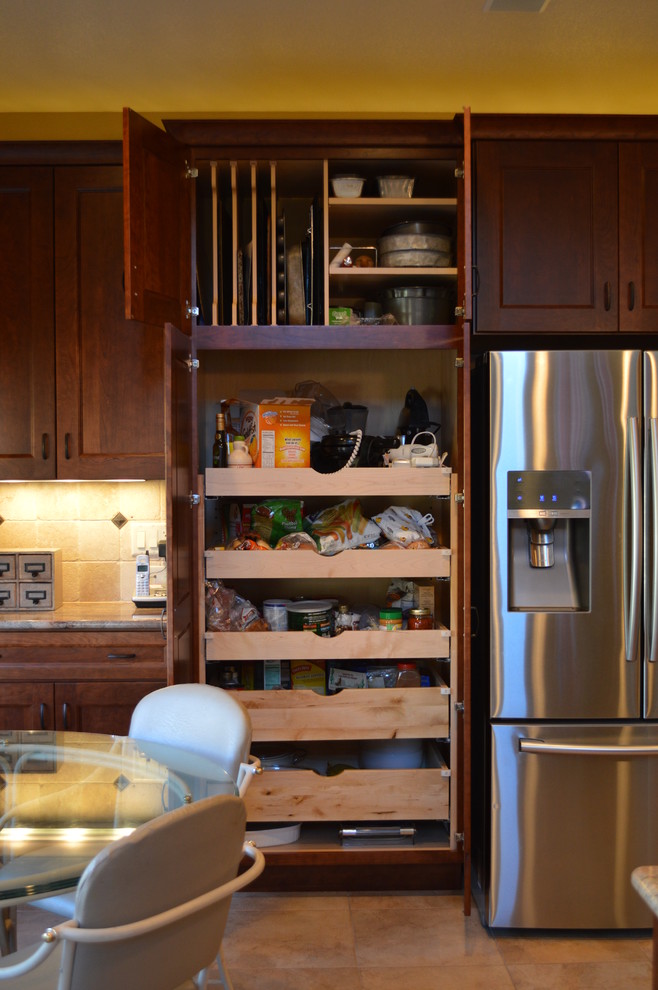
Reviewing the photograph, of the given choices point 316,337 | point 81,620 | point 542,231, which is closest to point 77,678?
point 81,620

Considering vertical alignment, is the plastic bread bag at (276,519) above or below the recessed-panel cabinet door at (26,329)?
below

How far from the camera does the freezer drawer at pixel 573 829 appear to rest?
2.53 metres

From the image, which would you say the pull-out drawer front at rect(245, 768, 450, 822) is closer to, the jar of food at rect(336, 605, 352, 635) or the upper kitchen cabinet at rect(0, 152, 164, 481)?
the jar of food at rect(336, 605, 352, 635)

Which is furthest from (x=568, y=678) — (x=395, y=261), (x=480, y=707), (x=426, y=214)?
(x=426, y=214)

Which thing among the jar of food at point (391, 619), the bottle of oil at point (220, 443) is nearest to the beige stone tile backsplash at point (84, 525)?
the bottle of oil at point (220, 443)

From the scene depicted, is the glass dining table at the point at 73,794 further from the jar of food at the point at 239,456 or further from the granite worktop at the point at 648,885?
the jar of food at the point at 239,456

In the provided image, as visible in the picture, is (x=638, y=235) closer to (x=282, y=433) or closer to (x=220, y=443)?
(x=282, y=433)

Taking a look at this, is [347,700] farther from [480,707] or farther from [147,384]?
[147,384]

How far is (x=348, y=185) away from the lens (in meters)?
2.81

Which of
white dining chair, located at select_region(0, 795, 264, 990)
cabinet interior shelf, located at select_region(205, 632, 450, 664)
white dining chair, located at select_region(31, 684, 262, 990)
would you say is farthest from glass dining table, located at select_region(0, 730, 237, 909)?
cabinet interior shelf, located at select_region(205, 632, 450, 664)

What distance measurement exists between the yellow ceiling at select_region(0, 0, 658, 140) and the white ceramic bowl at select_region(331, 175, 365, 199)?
0.44 metres

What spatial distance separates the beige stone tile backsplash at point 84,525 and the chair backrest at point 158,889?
201 centimetres

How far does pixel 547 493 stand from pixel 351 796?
1185mm

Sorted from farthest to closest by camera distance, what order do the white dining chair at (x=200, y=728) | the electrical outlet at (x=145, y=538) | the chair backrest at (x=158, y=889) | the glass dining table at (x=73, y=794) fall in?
1. the electrical outlet at (x=145, y=538)
2. the white dining chair at (x=200, y=728)
3. the glass dining table at (x=73, y=794)
4. the chair backrest at (x=158, y=889)
